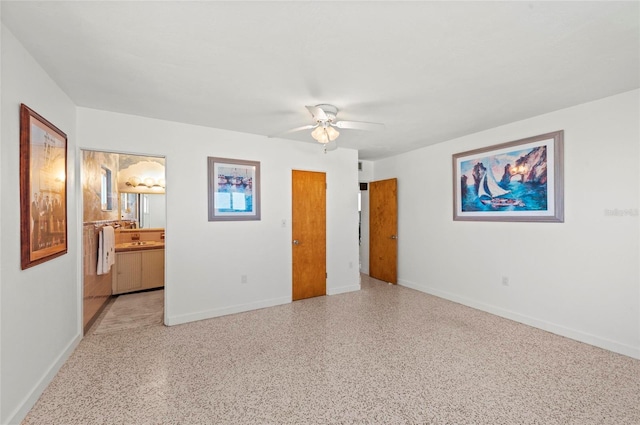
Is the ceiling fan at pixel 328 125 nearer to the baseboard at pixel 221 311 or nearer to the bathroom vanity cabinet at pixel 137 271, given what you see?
the baseboard at pixel 221 311

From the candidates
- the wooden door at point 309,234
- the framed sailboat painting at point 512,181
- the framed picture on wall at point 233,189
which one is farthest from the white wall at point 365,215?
the framed picture on wall at point 233,189

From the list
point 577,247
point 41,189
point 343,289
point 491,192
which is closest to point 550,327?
point 577,247

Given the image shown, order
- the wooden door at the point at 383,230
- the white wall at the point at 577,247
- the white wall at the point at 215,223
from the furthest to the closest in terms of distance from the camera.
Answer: the wooden door at the point at 383,230
the white wall at the point at 215,223
the white wall at the point at 577,247

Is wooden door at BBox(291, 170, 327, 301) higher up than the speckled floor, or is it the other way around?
wooden door at BBox(291, 170, 327, 301)

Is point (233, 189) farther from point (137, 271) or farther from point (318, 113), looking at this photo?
point (137, 271)

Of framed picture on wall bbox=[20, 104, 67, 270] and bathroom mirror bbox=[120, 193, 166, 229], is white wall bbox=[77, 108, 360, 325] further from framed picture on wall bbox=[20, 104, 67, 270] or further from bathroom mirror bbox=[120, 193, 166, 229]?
bathroom mirror bbox=[120, 193, 166, 229]

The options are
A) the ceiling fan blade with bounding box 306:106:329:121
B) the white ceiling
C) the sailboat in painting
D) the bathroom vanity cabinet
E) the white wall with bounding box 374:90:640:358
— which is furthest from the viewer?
the bathroom vanity cabinet

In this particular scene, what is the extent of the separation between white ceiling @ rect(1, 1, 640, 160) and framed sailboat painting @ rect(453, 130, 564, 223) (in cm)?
46

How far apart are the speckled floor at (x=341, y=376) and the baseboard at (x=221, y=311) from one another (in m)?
0.13

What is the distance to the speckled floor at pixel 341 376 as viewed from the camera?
191cm

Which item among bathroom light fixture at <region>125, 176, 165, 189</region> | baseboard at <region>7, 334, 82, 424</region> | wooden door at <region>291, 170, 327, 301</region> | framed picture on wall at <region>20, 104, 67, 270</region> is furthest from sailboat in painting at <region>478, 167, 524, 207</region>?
bathroom light fixture at <region>125, 176, 165, 189</region>

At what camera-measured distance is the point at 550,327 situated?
3176mm

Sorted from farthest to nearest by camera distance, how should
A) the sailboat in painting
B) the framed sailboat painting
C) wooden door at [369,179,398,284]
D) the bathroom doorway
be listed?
wooden door at [369,179,398,284], the sailboat in painting, the bathroom doorway, the framed sailboat painting

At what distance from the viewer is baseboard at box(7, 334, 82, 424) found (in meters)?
1.81
